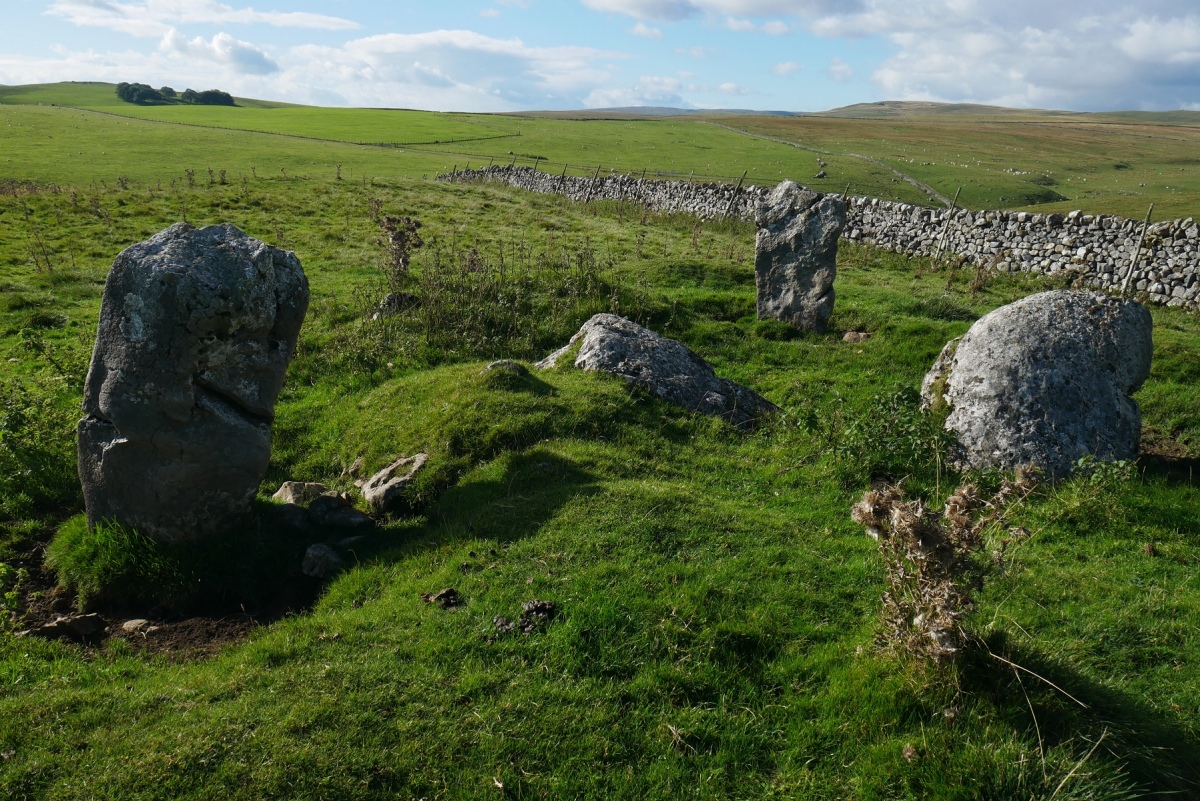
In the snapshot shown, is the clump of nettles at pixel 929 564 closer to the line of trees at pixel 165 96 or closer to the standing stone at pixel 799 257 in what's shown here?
the standing stone at pixel 799 257

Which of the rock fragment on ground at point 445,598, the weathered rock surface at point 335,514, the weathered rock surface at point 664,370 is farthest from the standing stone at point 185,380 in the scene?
the weathered rock surface at point 664,370

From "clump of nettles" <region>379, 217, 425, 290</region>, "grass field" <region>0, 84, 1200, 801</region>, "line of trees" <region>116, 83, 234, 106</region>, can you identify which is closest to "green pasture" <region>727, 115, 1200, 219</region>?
"clump of nettles" <region>379, 217, 425, 290</region>

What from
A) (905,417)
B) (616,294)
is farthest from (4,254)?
(905,417)

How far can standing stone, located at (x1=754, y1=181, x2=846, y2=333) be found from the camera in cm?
1927

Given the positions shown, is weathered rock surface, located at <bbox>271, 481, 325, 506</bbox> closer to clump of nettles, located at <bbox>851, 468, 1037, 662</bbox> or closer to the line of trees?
clump of nettles, located at <bbox>851, 468, 1037, 662</bbox>

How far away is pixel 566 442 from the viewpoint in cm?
1159

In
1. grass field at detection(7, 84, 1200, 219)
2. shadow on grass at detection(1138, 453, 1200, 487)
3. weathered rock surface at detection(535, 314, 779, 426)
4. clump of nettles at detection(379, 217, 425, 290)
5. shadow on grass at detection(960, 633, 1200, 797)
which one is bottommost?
shadow on grass at detection(960, 633, 1200, 797)

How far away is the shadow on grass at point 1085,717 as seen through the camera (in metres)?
5.63

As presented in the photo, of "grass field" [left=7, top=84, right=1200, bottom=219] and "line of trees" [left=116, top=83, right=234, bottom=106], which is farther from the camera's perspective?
"line of trees" [left=116, top=83, right=234, bottom=106]

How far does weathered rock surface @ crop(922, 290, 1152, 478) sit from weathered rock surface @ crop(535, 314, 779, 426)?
315 centimetres

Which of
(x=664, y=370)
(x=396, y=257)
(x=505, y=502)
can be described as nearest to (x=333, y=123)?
(x=396, y=257)

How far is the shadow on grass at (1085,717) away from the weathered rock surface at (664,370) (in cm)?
733

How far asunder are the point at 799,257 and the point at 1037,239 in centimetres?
1381

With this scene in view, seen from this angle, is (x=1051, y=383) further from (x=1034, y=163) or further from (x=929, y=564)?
(x=1034, y=163)
